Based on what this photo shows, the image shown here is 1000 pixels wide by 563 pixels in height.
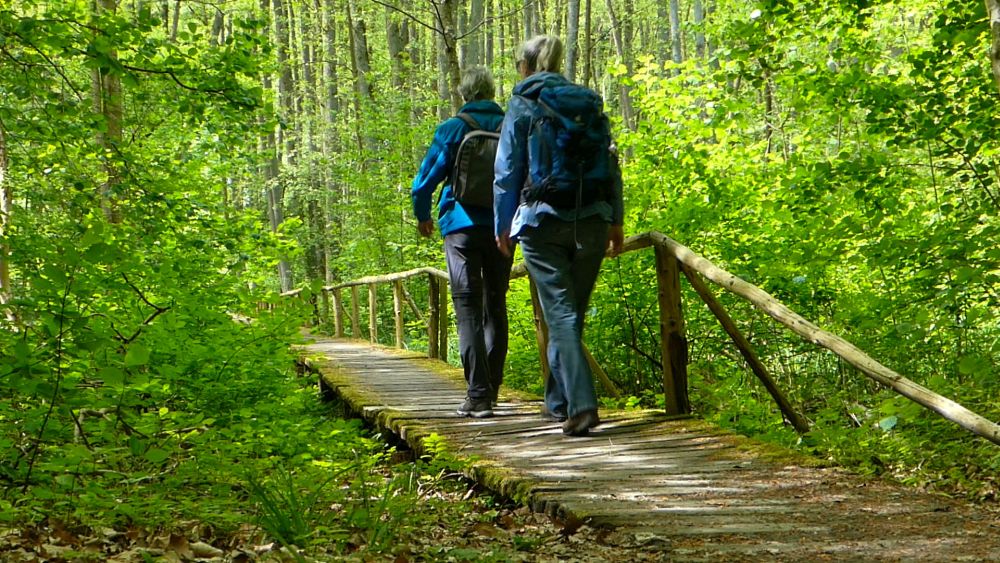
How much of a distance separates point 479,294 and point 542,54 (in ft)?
5.12

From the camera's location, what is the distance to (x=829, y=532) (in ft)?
10.1

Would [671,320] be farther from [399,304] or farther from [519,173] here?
[399,304]

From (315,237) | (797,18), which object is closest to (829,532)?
(797,18)

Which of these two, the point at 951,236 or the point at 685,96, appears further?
the point at 685,96

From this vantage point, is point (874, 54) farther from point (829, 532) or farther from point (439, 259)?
point (439, 259)

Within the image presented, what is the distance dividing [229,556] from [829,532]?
198 cm

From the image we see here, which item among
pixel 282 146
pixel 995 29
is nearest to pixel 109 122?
pixel 995 29

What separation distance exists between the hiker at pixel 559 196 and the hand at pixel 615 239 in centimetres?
9

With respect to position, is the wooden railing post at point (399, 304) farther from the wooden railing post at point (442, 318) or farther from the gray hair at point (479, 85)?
the gray hair at point (479, 85)

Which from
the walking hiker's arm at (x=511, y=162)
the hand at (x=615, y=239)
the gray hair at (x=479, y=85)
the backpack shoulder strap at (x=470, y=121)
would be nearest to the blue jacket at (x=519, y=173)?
the walking hiker's arm at (x=511, y=162)

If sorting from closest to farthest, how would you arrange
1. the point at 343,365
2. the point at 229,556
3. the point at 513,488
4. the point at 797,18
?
the point at 229,556 < the point at 513,488 < the point at 797,18 < the point at 343,365

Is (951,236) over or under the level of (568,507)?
over

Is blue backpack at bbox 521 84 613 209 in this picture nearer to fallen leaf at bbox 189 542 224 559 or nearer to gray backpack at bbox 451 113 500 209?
gray backpack at bbox 451 113 500 209

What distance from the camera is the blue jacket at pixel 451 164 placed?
5.40m
